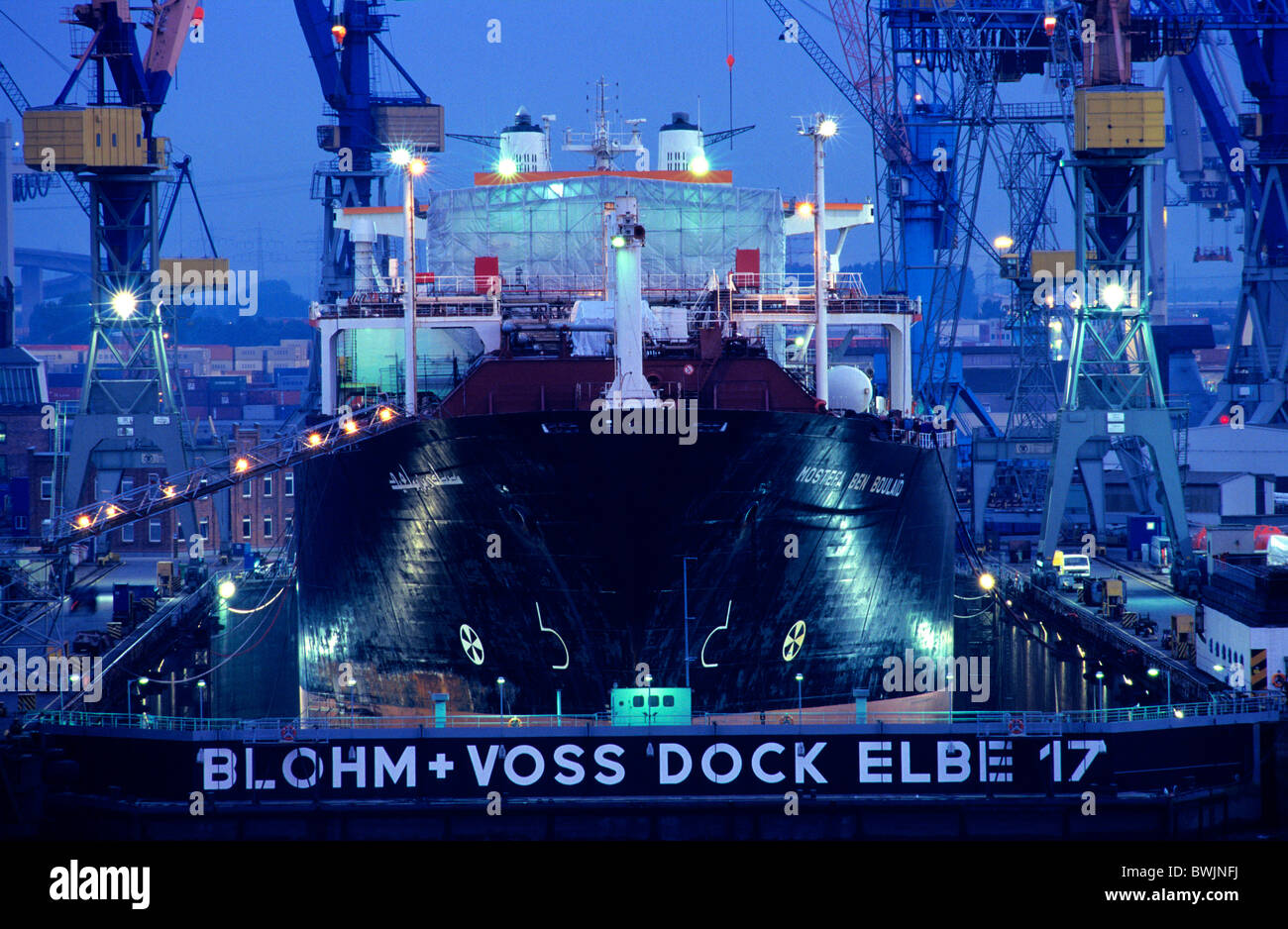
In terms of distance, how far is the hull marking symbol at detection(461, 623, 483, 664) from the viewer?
3681cm

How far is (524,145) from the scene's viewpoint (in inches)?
2167

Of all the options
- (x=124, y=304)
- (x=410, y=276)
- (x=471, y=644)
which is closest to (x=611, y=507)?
(x=471, y=644)

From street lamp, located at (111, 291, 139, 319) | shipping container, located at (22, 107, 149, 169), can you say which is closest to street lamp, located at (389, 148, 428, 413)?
shipping container, located at (22, 107, 149, 169)

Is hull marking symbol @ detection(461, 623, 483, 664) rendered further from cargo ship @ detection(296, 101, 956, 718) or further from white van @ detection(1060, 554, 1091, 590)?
white van @ detection(1060, 554, 1091, 590)

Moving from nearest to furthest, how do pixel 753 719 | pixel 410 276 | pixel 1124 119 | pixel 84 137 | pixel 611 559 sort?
1. pixel 611 559
2. pixel 753 719
3. pixel 410 276
4. pixel 1124 119
5. pixel 84 137

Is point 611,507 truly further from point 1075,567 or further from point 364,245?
point 1075,567

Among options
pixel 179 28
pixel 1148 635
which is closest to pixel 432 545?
pixel 1148 635

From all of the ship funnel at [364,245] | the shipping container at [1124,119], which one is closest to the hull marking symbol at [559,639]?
the ship funnel at [364,245]

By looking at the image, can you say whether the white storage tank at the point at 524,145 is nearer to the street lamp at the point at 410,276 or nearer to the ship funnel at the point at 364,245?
the ship funnel at the point at 364,245

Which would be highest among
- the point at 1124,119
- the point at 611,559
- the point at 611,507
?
the point at 1124,119

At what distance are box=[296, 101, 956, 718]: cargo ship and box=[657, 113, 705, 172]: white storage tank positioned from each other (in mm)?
9358

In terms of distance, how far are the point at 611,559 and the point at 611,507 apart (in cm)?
96

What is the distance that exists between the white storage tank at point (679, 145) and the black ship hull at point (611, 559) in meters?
17.4
